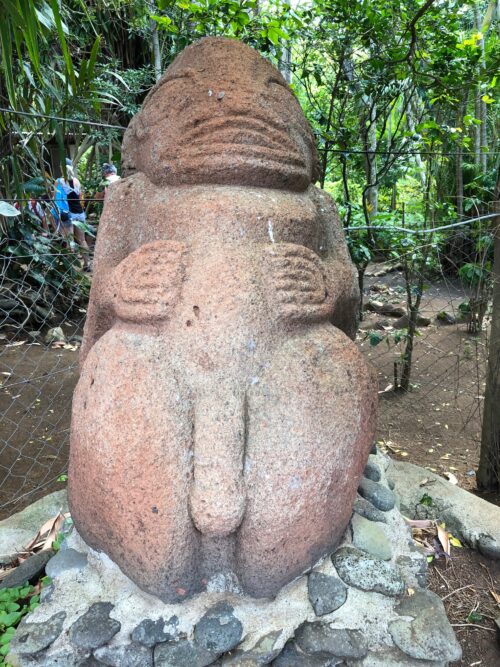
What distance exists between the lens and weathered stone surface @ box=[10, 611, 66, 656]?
130cm

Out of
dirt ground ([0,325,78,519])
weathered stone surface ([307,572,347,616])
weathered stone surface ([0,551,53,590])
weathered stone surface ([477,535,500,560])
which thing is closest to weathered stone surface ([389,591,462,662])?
weathered stone surface ([307,572,347,616])

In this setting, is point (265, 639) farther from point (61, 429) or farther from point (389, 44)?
point (389, 44)

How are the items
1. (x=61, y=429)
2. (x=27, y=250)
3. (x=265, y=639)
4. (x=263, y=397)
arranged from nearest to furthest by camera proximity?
(x=265, y=639), (x=263, y=397), (x=61, y=429), (x=27, y=250)

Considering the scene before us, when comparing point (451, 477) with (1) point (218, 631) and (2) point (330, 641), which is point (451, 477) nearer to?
(2) point (330, 641)

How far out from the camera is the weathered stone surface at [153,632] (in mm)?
1290

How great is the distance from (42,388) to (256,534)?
296 cm

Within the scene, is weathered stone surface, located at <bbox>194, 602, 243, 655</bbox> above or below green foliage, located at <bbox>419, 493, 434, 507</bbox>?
above

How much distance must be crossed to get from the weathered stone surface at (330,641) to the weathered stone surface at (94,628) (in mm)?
478

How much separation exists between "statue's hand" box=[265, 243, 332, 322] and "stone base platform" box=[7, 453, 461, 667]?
2.34ft

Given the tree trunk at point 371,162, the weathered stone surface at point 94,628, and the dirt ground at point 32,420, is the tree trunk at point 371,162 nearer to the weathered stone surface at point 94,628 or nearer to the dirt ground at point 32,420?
the weathered stone surface at point 94,628

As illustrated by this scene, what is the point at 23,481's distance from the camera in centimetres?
294

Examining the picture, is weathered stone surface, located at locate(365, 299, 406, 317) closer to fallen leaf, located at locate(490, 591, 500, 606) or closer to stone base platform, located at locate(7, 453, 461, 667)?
fallen leaf, located at locate(490, 591, 500, 606)

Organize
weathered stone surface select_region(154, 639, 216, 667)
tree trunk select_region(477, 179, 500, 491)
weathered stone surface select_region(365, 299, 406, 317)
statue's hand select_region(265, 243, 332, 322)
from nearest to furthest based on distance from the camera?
weathered stone surface select_region(154, 639, 216, 667) < statue's hand select_region(265, 243, 332, 322) < tree trunk select_region(477, 179, 500, 491) < weathered stone surface select_region(365, 299, 406, 317)

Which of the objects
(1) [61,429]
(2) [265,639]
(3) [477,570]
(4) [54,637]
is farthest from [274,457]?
(1) [61,429]
